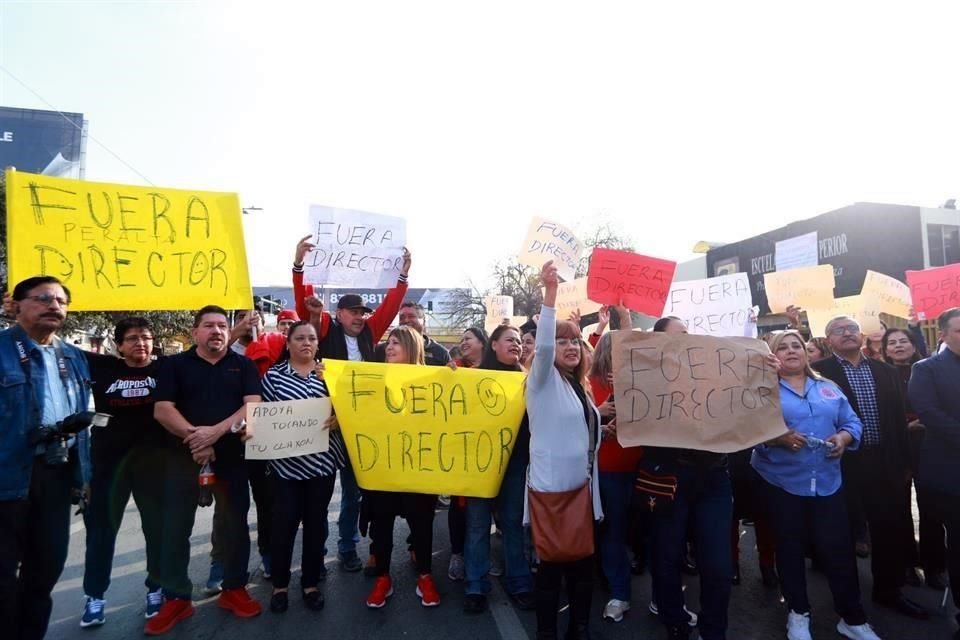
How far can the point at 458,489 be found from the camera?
3998mm

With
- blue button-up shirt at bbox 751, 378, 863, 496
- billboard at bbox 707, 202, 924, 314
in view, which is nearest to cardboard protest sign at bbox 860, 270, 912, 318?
blue button-up shirt at bbox 751, 378, 863, 496

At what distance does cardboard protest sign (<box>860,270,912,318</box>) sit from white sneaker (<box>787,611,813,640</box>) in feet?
15.6

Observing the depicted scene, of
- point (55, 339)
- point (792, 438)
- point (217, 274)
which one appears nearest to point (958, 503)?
point (792, 438)

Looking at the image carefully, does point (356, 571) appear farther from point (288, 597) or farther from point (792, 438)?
point (792, 438)

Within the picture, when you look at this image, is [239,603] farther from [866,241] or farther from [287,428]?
[866,241]

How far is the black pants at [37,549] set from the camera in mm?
3006

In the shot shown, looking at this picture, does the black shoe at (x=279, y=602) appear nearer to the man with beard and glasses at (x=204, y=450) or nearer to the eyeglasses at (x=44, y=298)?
the man with beard and glasses at (x=204, y=450)

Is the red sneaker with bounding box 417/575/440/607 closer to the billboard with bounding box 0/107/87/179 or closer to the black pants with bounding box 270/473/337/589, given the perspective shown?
the black pants with bounding box 270/473/337/589

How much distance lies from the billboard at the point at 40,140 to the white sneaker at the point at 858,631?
44.7 m

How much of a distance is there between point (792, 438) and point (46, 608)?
4477mm

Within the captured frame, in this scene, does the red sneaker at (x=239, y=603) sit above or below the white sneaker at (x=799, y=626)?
above

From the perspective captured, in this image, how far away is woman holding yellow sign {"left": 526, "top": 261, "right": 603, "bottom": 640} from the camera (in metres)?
3.34

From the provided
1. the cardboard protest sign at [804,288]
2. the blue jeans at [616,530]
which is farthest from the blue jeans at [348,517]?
the cardboard protest sign at [804,288]

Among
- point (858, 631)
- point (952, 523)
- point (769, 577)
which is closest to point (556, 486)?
point (858, 631)
